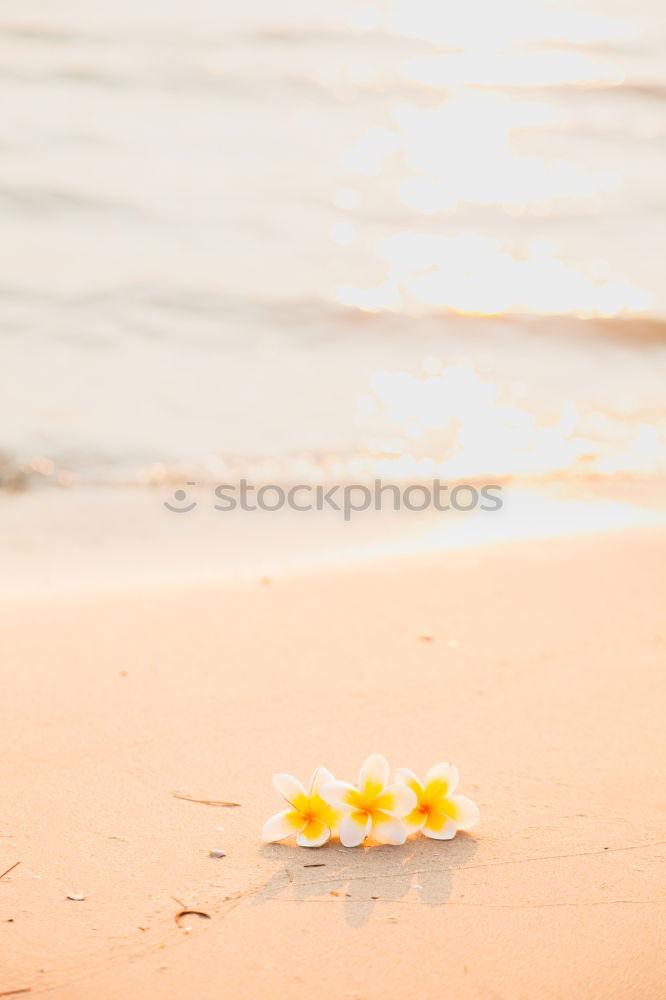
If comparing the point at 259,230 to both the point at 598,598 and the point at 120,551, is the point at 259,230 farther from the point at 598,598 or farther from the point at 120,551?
the point at 598,598

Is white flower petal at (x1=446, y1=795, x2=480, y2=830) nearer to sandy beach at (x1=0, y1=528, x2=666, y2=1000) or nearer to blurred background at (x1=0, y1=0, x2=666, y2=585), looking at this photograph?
sandy beach at (x1=0, y1=528, x2=666, y2=1000)

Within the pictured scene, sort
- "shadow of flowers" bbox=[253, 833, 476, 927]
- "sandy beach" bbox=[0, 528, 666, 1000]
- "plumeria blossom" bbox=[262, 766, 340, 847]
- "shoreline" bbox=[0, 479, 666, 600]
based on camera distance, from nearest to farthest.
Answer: "sandy beach" bbox=[0, 528, 666, 1000] < "shadow of flowers" bbox=[253, 833, 476, 927] < "plumeria blossom" bbox=[262, 766, 340, 847] < "shoreline" bbox=[0, 479, 666, 600]

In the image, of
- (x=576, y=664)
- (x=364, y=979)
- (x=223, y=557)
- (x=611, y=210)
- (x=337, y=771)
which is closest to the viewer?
(x=364, y=979)

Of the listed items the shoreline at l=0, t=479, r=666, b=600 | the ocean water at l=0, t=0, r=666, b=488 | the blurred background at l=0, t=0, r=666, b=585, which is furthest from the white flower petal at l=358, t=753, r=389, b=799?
the ocean water at l=0, t=0, r=666, b=488

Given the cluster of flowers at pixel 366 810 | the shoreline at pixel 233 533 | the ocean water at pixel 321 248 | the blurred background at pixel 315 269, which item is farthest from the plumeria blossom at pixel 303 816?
the ocean water at pixel 321 248

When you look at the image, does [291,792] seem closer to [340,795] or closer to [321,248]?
[340,795]

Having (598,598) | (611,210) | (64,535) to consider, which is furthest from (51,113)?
(598,598)
